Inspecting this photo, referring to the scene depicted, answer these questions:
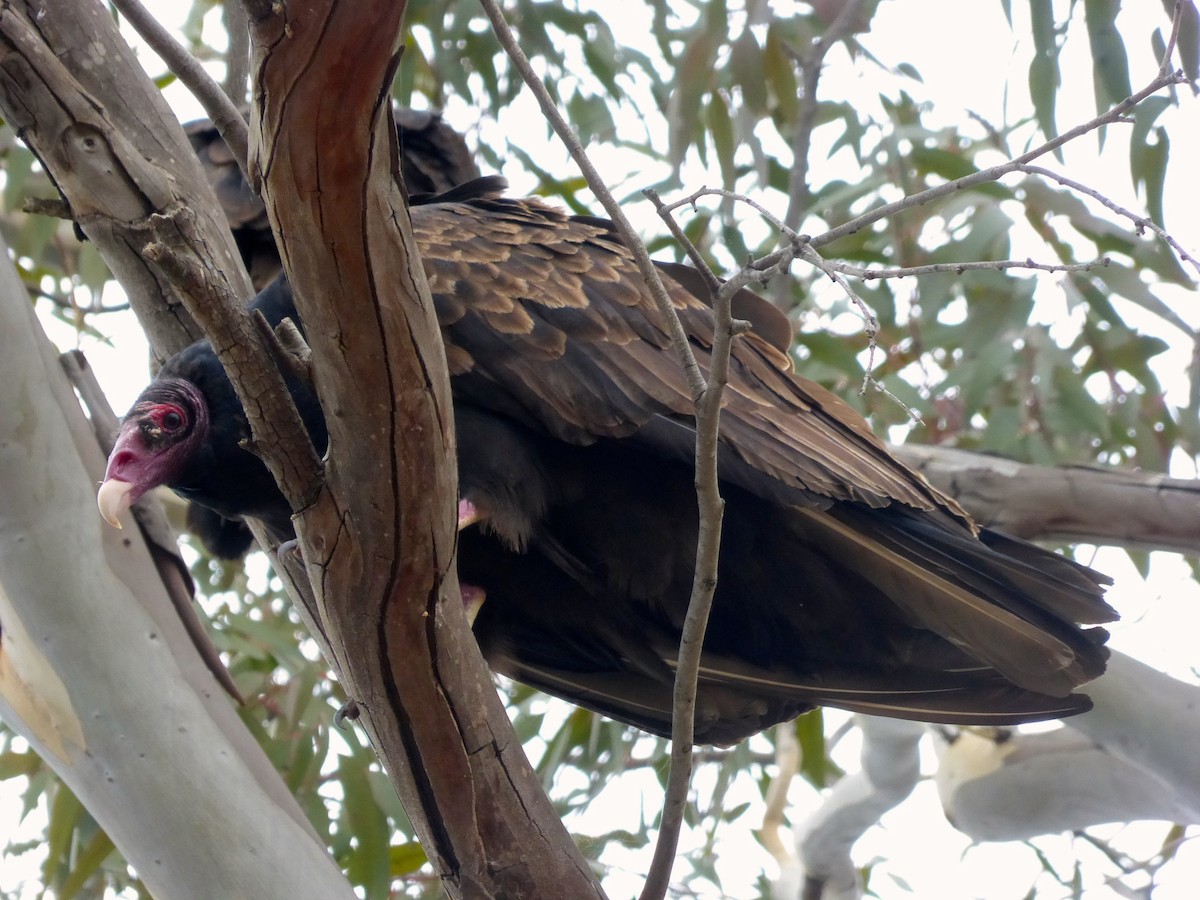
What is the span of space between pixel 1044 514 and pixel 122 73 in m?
1.96

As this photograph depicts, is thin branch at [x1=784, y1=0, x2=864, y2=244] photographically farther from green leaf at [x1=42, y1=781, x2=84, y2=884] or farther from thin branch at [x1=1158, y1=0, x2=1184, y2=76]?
green leaf at [x1=42, y1=781, x2=84, y2=884]

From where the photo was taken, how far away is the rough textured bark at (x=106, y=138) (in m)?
1.88

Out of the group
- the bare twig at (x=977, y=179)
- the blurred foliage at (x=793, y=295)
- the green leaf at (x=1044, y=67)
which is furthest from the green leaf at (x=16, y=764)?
the green leaf at (x=1044, y=67)

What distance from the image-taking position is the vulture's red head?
1836 mm

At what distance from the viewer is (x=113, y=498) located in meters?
1.82

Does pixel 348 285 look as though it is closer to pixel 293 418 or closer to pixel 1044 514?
pixel 293 418

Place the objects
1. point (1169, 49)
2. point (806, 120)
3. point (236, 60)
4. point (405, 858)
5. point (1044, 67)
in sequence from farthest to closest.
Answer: point (806, 120) → point (405, 858) → point (1044, 67) → point (236, 60) → point (1169, 49)

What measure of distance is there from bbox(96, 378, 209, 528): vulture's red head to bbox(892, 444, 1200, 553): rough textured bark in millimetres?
1465

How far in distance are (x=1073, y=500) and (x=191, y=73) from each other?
191 centimetres


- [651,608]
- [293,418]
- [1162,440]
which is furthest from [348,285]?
[1162,440]

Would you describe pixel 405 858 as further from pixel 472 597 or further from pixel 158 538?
pixel 472 597

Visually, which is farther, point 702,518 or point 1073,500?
point 1073,500

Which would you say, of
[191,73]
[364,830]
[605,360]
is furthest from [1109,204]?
[364,830]

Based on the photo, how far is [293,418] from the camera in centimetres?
130
